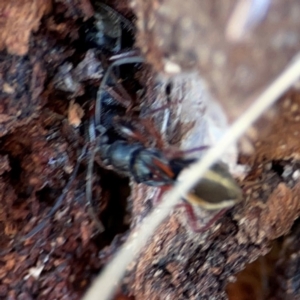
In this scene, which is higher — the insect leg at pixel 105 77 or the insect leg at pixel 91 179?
the insect leg at pixel 105 77

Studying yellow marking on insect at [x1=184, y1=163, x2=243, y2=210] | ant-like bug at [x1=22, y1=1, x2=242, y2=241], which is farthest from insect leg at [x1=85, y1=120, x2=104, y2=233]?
yellow marking on insect at [x1=184, y1=163, x2=243, y2=210]

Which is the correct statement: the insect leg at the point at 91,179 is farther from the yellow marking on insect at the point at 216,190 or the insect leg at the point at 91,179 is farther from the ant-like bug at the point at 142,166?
the yellow marking on insect at the point at 216,190

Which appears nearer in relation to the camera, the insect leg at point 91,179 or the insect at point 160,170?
the insect at point 160,170

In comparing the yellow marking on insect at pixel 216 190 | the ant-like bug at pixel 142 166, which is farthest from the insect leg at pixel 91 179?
the yellow marking on insect at pixel 216 190

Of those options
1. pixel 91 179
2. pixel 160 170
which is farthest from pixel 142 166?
pixel 91 179

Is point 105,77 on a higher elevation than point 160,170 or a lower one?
higher

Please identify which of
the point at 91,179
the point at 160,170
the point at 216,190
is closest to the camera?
the point at 216,190

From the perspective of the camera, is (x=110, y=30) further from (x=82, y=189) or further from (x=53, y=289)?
(x=53, y=289)

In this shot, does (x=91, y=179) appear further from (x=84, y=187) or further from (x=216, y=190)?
(x=216, y=190)

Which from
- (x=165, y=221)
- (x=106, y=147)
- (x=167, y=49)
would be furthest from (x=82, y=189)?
(x=167, y=49)
